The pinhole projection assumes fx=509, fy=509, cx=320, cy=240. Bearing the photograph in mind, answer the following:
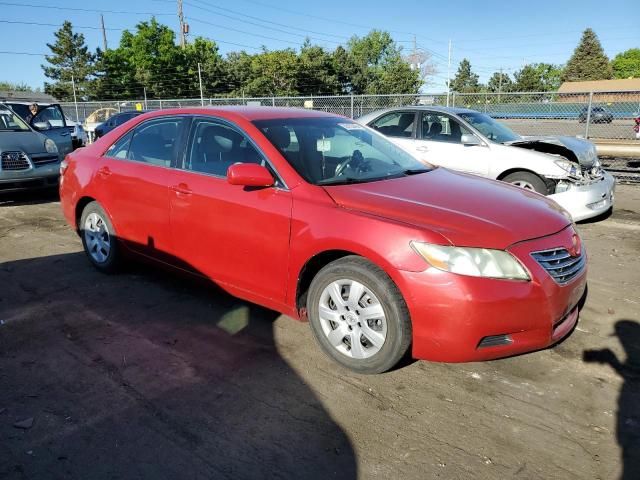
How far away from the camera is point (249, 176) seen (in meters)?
3.41

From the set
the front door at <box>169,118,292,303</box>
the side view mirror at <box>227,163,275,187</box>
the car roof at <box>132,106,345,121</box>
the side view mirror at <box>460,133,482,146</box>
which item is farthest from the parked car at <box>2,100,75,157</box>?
the side view mirror at <box>227,163,275,187</box>

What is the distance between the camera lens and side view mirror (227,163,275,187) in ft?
11.2

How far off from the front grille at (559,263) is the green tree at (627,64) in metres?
116

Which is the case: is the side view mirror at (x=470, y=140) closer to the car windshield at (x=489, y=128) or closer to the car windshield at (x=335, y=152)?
the car windshield at (x=489, y=128)

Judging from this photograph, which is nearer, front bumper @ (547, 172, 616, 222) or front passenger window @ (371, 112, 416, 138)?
front bumper @ (547, 172, 616, 222)

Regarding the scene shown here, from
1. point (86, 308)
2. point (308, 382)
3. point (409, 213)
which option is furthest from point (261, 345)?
point (86, 308)

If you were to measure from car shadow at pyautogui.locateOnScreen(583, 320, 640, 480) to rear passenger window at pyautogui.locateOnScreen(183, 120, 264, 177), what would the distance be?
271cm

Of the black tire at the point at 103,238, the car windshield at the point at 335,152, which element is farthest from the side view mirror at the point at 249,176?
the black tire at the point at 103,238

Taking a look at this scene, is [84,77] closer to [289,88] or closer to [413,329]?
[289,88]

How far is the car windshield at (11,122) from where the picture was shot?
9.31 m

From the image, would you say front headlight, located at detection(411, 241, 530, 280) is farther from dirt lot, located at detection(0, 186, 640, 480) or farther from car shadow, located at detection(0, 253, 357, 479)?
car shadow, located at detection(0, 253, 357, 479)

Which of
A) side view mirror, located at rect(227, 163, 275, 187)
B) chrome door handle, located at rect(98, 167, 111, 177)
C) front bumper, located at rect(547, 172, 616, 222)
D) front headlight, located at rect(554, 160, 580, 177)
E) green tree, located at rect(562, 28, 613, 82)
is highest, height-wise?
green tree, located at rect(562, 28, 613, 82)

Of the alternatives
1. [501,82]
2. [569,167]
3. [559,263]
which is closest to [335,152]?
[559,263]

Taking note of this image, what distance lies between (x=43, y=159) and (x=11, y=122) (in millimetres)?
1250
